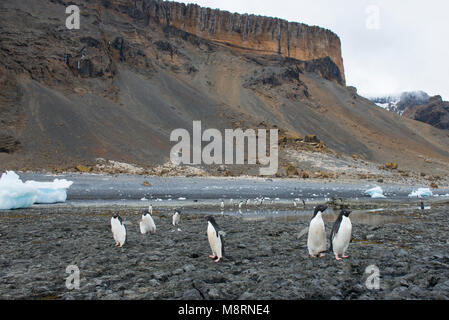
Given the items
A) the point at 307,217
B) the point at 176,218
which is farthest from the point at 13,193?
the point at 307,217

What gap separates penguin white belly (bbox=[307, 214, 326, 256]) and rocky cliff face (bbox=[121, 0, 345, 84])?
85347mm

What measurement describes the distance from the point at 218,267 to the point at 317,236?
5.91 ft

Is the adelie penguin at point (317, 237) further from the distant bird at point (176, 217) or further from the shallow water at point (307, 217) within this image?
the shallow water at point (307, 217)

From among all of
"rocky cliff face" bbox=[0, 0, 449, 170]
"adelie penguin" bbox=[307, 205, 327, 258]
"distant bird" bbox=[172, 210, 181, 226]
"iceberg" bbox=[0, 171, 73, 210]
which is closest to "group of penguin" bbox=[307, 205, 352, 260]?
"adelie penguin" bbox=[307, 205, 327, 258]

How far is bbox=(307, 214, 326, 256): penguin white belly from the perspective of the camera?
6.32 meters

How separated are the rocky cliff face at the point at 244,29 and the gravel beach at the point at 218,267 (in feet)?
274

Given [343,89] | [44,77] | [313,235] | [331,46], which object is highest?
[331,46]

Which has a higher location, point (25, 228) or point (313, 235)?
point (313, 235)

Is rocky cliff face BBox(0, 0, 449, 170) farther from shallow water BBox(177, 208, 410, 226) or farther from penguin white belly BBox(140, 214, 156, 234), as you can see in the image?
penguin white belly BBox(140, 214, 156, 234)

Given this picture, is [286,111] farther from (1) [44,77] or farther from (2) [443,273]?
(2) [443,273]

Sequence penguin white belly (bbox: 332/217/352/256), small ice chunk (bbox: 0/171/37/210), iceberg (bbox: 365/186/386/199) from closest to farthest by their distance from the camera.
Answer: penguin white belly (bbox: 332/217/352/256) → small ice chunk (bbox: 0/171/37/210) → iceberg (bbox: 365/186/386/199)

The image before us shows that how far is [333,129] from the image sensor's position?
243ft
